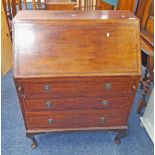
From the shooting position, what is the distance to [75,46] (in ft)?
4.32

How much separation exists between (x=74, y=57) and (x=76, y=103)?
0.37m

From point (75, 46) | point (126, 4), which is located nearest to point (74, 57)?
point (75, 46)

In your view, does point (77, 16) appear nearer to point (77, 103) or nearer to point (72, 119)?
point (77, 103)

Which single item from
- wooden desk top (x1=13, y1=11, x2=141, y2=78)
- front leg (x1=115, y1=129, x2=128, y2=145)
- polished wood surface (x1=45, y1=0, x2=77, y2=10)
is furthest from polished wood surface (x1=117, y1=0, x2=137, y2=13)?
front leg (x1=115, y1=129, x2=128, y2=145)

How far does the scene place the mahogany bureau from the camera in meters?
1.28

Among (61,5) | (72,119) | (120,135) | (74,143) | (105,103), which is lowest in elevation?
(74,143)

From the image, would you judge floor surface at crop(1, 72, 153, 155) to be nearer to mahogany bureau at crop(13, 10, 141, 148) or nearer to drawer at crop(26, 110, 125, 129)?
drawer at crop(26, 110, 125, 129)

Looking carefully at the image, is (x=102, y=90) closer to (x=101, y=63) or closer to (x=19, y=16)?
(x=101, y=63)

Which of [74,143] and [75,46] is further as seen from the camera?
[74,143]

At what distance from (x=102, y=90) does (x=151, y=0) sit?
1.40 meters

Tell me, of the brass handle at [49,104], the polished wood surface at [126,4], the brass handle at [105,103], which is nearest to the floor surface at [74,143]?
the brass handle at [49,104]

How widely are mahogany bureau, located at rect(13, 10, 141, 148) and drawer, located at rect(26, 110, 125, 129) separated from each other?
0.46 ft

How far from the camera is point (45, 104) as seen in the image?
1462 millimetres

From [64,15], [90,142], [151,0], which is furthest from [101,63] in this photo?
[151,0]
